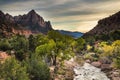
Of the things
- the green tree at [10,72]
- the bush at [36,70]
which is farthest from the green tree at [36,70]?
the green tree at [10,72]

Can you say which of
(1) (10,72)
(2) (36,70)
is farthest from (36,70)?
(1) (10,72)

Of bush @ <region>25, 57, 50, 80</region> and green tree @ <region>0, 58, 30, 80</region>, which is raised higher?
green tree @ <region>0, 58, 30, 80</region>

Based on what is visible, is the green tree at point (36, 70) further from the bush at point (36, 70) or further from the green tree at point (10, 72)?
the green tree at point (10, 72)

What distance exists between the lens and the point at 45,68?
79.6 metres

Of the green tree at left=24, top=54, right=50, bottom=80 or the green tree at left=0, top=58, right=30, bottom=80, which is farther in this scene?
the green tree at left=24, top=54, right=50, bottom=80

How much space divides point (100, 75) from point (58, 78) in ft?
69.2

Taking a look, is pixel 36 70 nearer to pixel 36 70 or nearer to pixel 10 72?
pixel 36 70

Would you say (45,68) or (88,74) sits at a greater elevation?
(45,68)

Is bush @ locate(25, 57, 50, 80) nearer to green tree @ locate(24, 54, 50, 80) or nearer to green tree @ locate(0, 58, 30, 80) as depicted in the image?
green tree @ locate(24, 54, 50, 80)

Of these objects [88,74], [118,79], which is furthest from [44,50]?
[118,79]

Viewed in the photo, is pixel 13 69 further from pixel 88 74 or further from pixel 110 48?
pixel 110 48

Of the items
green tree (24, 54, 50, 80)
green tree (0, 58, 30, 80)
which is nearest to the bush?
green tree (24, 54, 50, 80)

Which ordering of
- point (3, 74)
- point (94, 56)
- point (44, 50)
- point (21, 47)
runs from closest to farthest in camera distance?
point (3, 74)
point (44, 50)
point (21, 47)
point (94, 56)

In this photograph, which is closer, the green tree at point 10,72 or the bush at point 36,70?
the green tree at point 10,72
